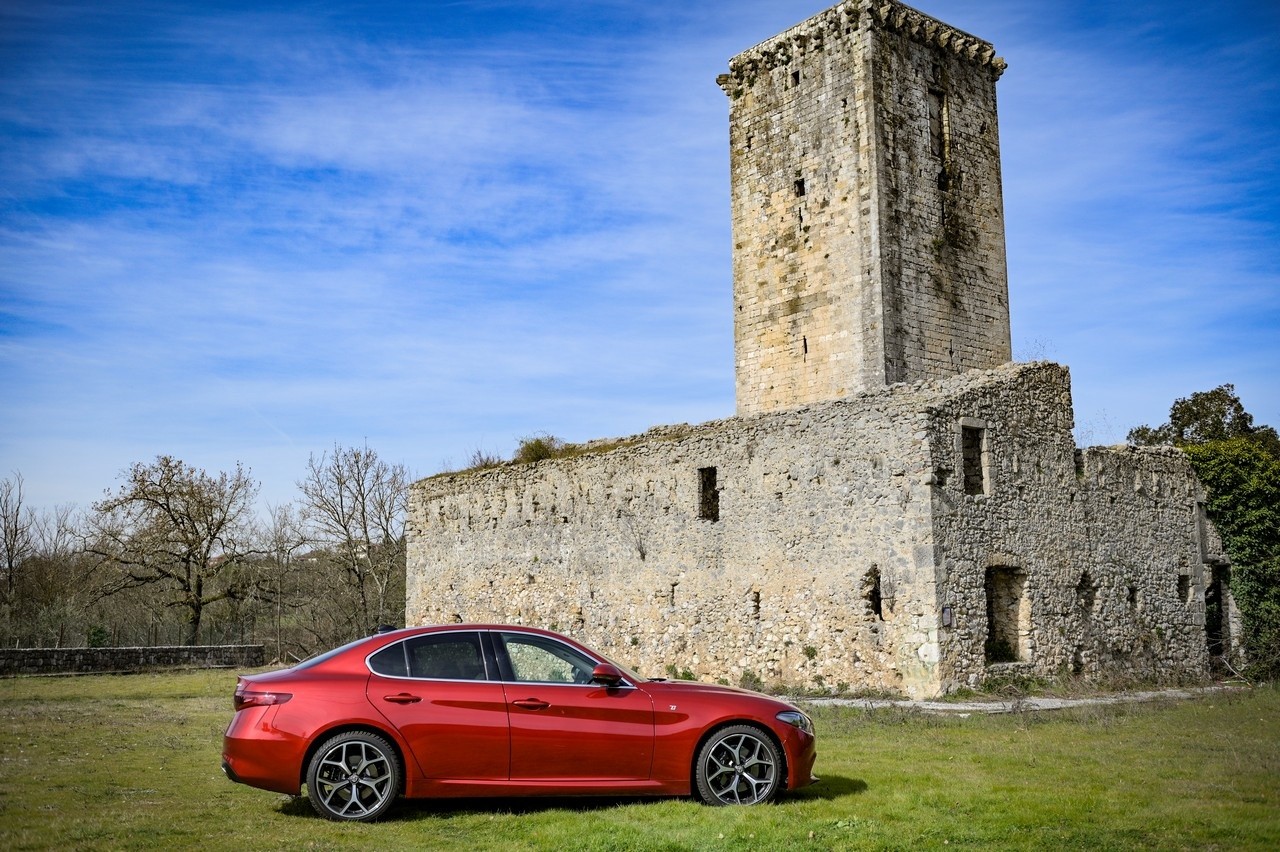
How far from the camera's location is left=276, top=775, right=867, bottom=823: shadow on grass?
8.20 meters

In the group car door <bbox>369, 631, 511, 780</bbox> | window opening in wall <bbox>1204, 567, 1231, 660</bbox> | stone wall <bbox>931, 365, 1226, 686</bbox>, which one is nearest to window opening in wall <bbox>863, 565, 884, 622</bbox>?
stone wall <bbox>931, 365, 1226, 686</bbox>

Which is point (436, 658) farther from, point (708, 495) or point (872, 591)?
point (708, 495)

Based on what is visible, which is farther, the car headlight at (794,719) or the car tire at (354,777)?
the car headlight at (794,719)

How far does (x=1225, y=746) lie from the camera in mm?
11258

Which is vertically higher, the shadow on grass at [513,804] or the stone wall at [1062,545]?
the stone wall at [1062,545]

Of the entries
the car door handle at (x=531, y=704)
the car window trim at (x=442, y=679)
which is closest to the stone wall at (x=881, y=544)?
the car door handle at (x=531, y=704)

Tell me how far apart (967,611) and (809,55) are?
15.1m

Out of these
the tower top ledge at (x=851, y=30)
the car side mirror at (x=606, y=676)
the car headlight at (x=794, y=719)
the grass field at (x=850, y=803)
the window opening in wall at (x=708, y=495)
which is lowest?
the grass field at (x=850, y=803)

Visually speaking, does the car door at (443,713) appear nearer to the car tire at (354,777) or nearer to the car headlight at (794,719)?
the car tire at (354,777)

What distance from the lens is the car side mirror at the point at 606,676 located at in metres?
8.29

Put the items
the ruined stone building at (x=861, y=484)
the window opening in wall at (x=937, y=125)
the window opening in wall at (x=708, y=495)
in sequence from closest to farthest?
the ruined stone building at (x=861, y=484) < the window opening in wall at (x=708, y=495) < the window opening in wall at (x=937, y=125)

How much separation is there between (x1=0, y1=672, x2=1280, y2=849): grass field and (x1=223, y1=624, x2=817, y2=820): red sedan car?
0.83 ft

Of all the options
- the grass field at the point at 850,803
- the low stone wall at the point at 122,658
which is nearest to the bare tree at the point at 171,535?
the low stone wall at the point at 122,658

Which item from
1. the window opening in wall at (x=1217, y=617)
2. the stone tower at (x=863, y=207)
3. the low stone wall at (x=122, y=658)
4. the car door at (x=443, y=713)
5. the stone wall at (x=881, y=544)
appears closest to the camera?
the car door at (x=443, y=713)
